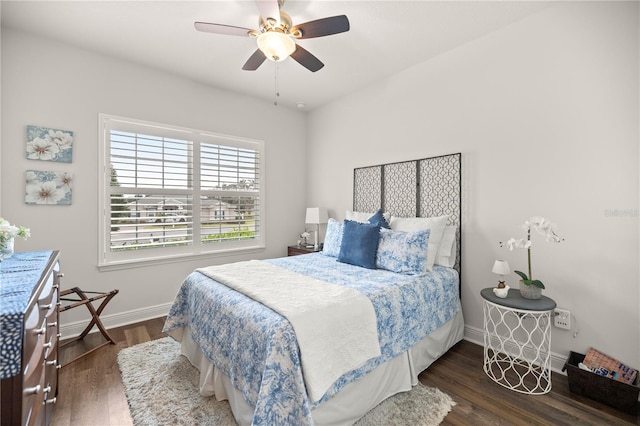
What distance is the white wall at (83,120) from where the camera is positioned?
2541 millimetres

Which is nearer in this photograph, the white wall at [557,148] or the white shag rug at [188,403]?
the white shag rug at [188,403]

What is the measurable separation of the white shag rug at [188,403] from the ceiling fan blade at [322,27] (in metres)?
2.49

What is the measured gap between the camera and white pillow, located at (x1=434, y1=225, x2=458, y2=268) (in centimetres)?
269

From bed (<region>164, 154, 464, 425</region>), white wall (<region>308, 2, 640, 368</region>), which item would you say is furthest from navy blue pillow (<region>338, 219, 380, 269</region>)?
white wall (<region>308, 2, 640, 368</region>)

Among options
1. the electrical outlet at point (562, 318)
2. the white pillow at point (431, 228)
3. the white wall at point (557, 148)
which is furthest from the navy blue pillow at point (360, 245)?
the electrical outlet at point (562, 318)

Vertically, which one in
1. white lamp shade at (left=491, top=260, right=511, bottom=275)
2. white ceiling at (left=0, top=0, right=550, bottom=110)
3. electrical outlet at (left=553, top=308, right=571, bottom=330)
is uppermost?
white ceiling at (left=0, top=0, right=550, bottom=110)

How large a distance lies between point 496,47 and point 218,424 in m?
3.56

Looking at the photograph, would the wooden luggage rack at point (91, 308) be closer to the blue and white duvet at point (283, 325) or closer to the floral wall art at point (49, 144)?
the blue and white duvet at point (283, 325)

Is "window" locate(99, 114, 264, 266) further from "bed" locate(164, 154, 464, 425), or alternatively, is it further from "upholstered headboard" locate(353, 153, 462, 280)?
"upholstered headboard" locate(353, 153, 462, 280)

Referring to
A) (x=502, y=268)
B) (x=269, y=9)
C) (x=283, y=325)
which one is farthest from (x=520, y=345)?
(x=269, y=9)

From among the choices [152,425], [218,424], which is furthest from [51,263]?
[218,424]

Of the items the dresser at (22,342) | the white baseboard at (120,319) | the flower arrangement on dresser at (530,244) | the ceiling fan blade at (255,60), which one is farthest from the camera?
the white baseboard at (120,319)

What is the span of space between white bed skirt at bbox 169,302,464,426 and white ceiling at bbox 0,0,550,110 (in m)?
2.56

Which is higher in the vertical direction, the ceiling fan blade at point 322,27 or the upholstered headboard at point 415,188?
the ceiling fan blade at point 322,27
